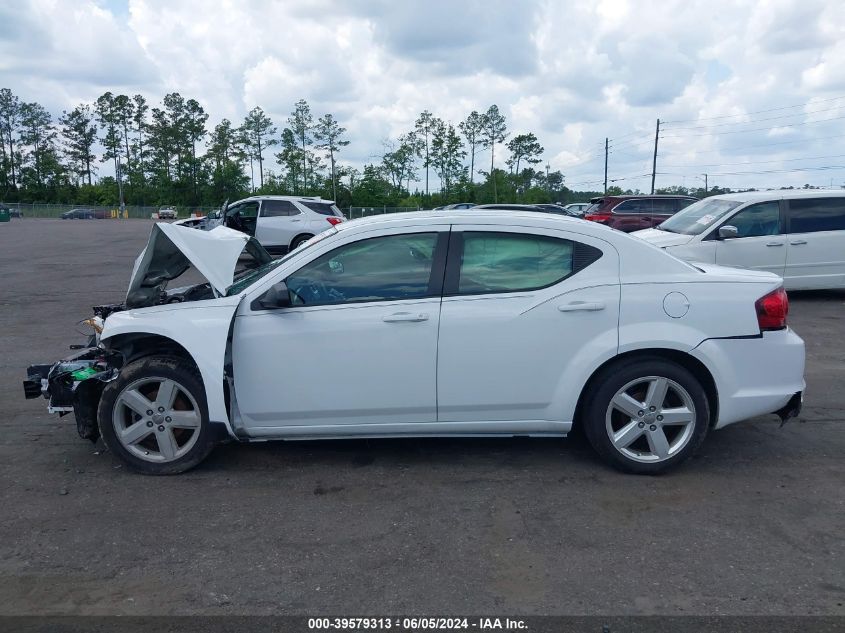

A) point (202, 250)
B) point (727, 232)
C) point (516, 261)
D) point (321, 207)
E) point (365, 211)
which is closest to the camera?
point (516, 261)

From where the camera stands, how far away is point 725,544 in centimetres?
377

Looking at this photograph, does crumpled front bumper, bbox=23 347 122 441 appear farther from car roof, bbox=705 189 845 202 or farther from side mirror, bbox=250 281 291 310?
car roof, bbox=705 189 845 202

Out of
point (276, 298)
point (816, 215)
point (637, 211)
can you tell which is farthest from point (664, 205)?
point (276, 298)

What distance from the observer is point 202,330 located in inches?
177

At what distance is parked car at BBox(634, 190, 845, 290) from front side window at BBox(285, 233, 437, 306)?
299 inches

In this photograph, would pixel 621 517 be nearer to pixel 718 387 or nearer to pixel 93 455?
pixel 718 387

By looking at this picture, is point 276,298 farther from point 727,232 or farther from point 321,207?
point 321,207

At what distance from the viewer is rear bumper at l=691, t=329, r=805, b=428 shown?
4535 millimetres

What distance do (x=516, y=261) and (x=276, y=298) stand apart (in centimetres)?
152

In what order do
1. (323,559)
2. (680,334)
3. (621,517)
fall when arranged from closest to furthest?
1. (323,559)
2. (621,517)
3. (680,334)

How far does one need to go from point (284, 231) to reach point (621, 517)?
55.8 feet

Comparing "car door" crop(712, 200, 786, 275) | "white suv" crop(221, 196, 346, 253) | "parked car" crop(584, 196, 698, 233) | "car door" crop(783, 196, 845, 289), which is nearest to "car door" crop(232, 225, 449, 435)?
"car door" crop(712, 200, 786, 275)

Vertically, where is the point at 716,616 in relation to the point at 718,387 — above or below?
below

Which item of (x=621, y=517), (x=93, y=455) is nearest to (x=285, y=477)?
(x=93, y=455)
